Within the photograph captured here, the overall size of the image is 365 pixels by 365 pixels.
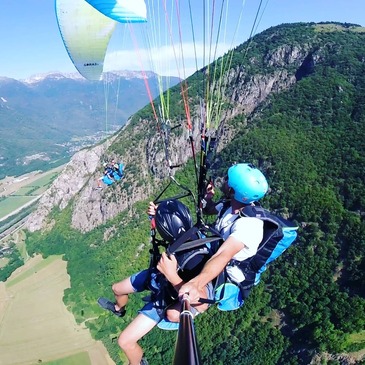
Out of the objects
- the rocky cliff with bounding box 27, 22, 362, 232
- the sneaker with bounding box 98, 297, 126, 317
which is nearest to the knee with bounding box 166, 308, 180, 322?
the sneaker with bounding box 98, 297, 126, 317

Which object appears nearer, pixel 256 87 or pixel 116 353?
pixel 116 353

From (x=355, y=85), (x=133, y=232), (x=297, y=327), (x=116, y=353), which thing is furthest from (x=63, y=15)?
(x=355, y=85)

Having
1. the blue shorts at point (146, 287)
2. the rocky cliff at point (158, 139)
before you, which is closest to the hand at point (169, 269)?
the blue shorts at point (146, 287)

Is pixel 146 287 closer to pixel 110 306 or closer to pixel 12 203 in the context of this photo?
pixel 110 306

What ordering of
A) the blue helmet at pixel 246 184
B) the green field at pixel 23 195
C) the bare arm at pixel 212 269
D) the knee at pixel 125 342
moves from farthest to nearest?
the green field at pixel 23 195 < the knee at pixel 125 342 < the blue helmet at pixel 246 184 < the bare arm at pixel 212 269

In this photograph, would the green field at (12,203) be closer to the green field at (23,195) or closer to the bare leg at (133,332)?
the green field at (23,195)

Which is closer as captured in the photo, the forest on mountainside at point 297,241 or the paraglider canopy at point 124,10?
the paraglider canopy at point 124,10

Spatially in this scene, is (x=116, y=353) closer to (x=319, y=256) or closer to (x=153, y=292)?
(x=319, y=256)
